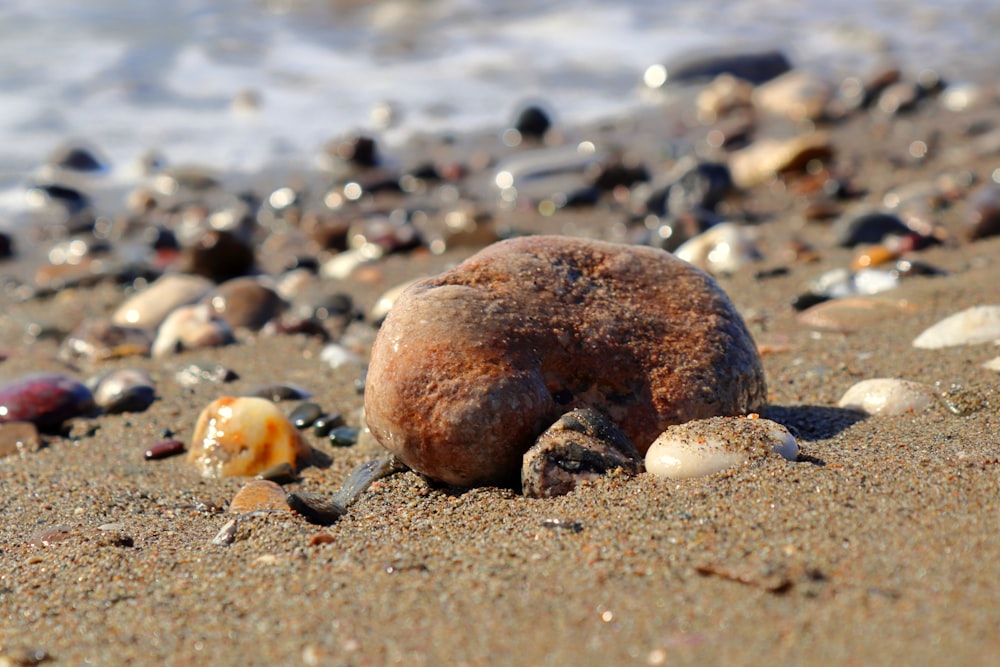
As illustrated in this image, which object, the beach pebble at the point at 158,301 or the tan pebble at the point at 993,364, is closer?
the tan pebble at the point at 993,364

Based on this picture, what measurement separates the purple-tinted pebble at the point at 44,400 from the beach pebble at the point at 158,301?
1196 millimetres

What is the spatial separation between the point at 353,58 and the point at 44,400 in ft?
29.4

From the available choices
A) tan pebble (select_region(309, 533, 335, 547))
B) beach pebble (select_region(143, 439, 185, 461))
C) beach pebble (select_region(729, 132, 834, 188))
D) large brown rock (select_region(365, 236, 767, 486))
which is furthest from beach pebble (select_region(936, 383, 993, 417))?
beach pebble (select_region(729, 132, 834, 188))

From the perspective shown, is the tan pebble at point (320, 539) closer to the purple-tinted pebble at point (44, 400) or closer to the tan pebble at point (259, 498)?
the tan pebble at point (259, 498)

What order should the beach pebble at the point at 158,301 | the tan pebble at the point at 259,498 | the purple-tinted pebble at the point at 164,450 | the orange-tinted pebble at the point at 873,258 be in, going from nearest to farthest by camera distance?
the tan pebble at the point at 259,498, the purple-tinted pebble at the point at 164,450, the orange-tinted pebble at the point at 873,258, the beach pebble at the point at 158,301

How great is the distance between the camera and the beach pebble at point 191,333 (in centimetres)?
449

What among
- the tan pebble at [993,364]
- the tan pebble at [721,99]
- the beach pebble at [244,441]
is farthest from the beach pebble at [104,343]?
the tan pebble at [721,99]

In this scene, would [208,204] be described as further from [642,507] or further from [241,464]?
[642,507]

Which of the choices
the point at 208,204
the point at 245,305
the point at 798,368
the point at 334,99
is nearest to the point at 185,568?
the point at 798,368

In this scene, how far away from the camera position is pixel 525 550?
207 cm

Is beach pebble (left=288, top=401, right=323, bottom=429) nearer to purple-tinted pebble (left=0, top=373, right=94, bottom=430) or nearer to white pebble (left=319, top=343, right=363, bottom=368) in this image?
white pebble (left=319, top=343, right=363, bottom=368)

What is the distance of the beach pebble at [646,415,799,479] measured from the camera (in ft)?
7.65

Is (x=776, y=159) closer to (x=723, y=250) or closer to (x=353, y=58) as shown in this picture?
(x=723, y=250)

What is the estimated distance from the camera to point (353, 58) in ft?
39.0
